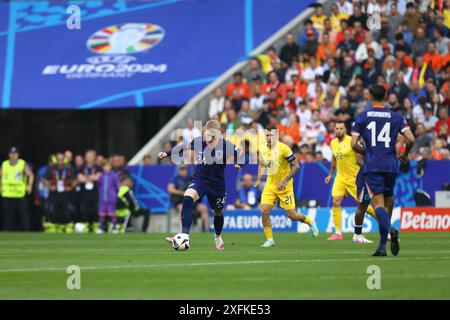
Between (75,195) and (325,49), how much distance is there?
8.47 metres

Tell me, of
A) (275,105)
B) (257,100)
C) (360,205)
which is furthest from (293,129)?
(360,205)

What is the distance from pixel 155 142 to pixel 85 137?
593 cm

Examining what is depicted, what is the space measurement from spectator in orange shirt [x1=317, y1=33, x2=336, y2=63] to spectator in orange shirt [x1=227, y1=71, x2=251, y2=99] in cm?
232

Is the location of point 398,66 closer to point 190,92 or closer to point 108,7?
point 190,92

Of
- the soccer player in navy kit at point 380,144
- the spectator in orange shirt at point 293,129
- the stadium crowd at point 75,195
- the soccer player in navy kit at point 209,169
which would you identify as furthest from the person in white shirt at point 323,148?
the soccer player in navy kit at point 380,144

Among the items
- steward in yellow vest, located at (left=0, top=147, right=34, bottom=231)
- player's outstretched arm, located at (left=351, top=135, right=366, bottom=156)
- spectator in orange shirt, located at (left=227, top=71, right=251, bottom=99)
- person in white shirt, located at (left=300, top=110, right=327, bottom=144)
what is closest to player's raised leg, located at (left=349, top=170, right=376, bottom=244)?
player's outstretched arm, located at (left=351, top=135, right=366, bottom=156)

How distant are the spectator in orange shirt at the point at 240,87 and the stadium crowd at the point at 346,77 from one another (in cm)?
3

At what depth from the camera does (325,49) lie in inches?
1334

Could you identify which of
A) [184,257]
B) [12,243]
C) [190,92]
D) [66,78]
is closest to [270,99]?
[190,92]

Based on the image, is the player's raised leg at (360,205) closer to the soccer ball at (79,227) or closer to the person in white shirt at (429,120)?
the person in white shirt at (429,120)

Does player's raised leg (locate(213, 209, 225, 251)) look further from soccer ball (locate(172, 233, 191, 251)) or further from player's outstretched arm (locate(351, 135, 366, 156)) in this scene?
player's outstretched arm (locate(351, 135, 366, 156))

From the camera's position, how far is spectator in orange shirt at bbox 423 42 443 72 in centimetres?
3175

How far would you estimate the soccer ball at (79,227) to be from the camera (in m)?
33.9

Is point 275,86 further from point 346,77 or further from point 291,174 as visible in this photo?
point 291,174
